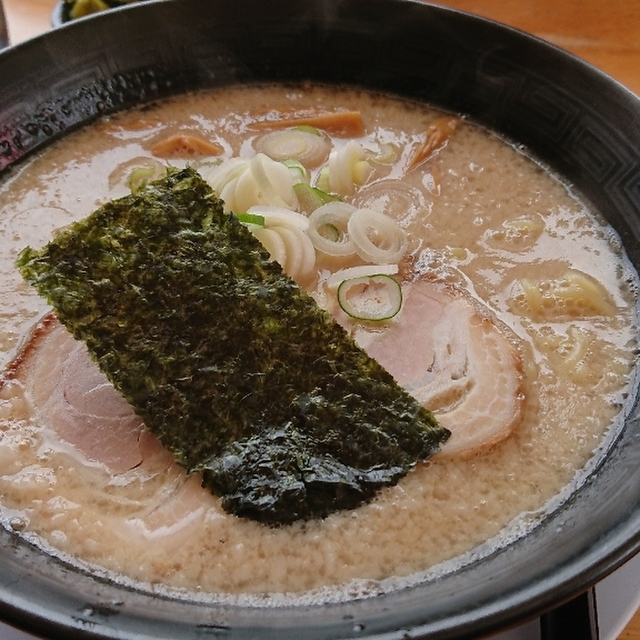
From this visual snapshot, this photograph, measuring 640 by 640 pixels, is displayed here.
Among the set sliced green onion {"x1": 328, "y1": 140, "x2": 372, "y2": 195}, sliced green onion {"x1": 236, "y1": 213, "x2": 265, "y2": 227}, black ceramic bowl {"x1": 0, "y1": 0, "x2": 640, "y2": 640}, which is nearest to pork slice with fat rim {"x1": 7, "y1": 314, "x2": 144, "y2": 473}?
black ceramic bowl {"x1": 0, "y1": 0, "x2": 640, "y2": 640}

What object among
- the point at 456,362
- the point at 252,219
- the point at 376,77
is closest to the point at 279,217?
the point at 252,219

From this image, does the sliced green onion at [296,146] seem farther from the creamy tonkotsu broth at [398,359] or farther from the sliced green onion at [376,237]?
the sliced green onion at [376,237]

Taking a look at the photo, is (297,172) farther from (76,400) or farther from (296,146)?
(76,400)

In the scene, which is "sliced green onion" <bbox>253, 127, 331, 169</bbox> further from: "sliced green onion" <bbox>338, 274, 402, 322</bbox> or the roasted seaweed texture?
the roasted seaweed texture

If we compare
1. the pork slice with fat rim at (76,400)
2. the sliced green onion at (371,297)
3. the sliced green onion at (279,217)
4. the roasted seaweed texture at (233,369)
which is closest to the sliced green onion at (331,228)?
the sliced green onion at (279,217)

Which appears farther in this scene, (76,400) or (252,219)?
(252,219)
